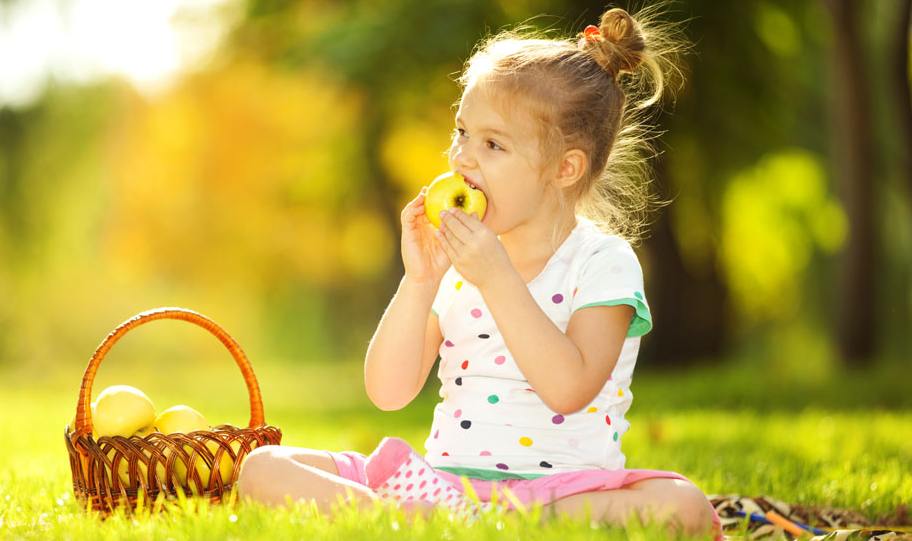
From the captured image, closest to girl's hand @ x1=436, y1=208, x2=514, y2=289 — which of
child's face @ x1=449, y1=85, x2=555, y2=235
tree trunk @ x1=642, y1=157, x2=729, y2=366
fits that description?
child's face @ x1=449, y1=85, x2=555, y2=235

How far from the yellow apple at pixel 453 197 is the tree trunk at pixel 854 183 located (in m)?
7.06

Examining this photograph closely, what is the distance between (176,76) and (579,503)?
60.8ft

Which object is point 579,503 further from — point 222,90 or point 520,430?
point 222,90

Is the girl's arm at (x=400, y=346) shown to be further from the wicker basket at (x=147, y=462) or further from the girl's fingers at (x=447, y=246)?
the wicker basket at (x=147, y=462)

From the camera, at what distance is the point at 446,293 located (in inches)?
125

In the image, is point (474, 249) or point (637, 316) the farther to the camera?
point (637, 316)

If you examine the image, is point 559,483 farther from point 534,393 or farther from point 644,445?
point 644,445

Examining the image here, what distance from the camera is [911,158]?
711 cm

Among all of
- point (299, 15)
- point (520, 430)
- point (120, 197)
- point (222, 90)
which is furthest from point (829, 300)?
point (520, 430)

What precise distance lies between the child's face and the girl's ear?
11cm

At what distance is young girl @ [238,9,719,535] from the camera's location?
2668mm

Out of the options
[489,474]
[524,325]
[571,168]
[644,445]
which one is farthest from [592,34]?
[644,445]

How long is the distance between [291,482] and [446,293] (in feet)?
2.70

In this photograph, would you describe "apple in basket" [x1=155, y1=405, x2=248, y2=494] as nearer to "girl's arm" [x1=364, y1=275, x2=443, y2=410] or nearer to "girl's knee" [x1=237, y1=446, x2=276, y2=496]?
"girl's knee" [x1=237, y1=446, x2=276, y2=496]
